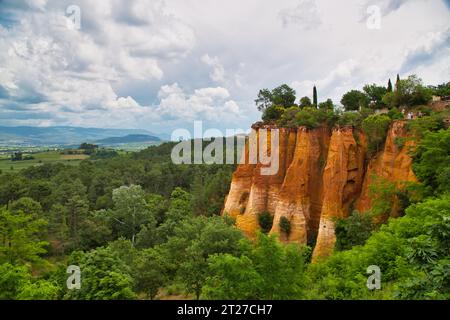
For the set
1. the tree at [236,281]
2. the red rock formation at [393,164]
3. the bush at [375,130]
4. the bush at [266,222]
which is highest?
the bush at [375,130]

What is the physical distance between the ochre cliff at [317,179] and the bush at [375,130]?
55 centimetres

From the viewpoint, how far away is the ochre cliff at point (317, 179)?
2508 cm

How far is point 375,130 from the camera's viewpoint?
84.5ft

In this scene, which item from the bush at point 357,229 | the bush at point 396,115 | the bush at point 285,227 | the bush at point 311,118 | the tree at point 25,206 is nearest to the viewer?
the bush at point 357,229

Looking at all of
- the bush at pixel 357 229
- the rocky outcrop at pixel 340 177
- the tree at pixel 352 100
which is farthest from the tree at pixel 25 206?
the tree at pixel 352 100

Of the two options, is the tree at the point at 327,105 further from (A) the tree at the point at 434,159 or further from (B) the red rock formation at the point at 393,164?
(A) the tree at the point at 434,159

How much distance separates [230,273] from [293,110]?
80.3ft

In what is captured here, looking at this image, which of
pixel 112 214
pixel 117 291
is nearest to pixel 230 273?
pixel 117 291

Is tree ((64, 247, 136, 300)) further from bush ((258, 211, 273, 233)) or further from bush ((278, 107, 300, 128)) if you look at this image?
bush ((278, 107, 300, 128))

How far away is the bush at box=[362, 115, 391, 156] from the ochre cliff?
55 centimetres

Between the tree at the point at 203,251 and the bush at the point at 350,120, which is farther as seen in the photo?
the bush at the point at 350,120

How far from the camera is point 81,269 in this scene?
16.2 m
